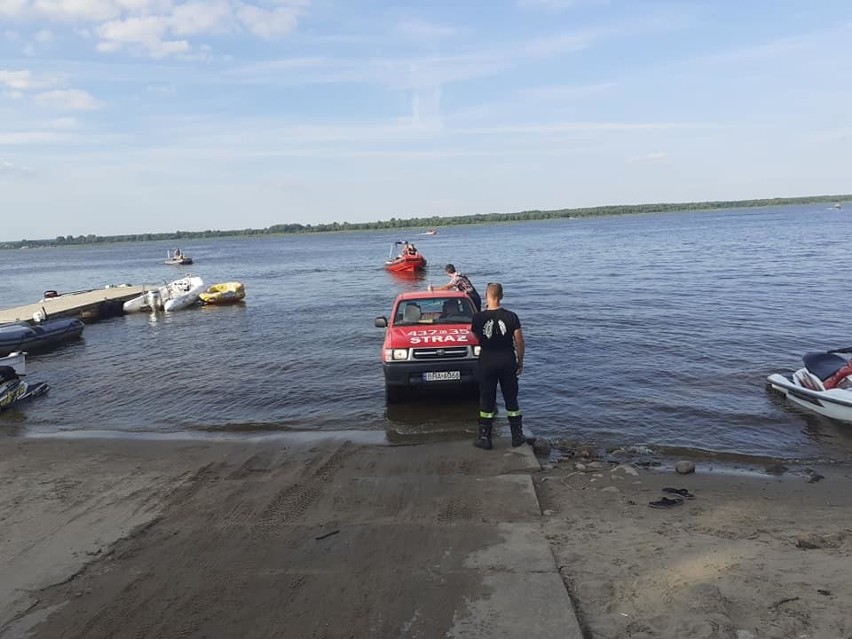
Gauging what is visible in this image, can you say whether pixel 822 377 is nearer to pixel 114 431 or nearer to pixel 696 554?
pixel 696 554

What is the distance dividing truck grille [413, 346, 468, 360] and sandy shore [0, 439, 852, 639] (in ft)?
6.47

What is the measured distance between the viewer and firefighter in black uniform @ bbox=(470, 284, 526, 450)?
7664 mm

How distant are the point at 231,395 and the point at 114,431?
2.44m

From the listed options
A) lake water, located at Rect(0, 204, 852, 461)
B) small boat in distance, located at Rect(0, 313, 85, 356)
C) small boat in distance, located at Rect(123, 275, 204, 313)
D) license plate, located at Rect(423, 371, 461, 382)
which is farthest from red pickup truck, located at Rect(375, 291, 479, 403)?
small boat in distance, located at Rect(123, 275, 204, 313)

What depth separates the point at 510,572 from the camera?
4.71 metres

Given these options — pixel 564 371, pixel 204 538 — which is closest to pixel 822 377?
pixel 564 371

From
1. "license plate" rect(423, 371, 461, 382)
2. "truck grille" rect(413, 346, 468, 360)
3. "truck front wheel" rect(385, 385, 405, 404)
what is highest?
"truck grille" rect(413, 346, 468, 360)

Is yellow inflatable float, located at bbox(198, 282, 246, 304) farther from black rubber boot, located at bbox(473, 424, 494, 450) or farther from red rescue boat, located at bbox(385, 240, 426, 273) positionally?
black rubber boot, located at bbox(473, 424, 494, 450)

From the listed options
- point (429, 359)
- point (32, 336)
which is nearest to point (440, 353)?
point (429, 359)

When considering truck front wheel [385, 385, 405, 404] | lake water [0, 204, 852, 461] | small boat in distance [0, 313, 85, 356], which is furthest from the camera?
small boat in distance [0, 313, 85, 356]

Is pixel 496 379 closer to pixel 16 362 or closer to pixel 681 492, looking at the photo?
pixel 681 492

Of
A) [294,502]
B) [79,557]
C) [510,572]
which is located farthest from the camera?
[294,502]

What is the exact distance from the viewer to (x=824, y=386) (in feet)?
31.0

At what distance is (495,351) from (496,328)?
1.00 ft
